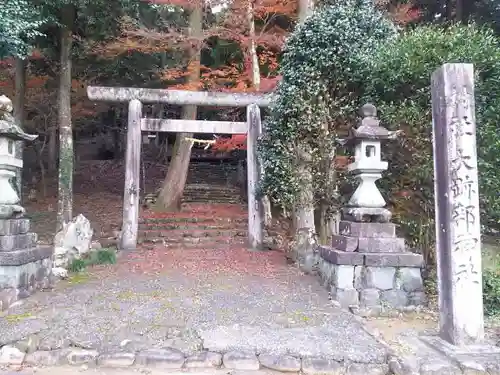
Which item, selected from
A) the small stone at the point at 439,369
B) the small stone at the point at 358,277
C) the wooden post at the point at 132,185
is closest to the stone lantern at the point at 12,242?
the wooden post at the point at 132,185

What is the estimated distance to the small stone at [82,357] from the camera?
3.91 meters

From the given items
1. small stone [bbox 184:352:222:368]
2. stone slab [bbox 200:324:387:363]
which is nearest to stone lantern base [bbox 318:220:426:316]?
stone slab [bbox 200:324:387:363]

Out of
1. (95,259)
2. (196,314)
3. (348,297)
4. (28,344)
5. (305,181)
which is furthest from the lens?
(95,259)

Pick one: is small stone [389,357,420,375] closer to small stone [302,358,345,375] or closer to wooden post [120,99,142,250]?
small stone [302,358,345,375]

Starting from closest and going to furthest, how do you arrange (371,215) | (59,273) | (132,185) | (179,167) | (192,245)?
(371,215), (59,273), (132,185), (192,245), (179,167)

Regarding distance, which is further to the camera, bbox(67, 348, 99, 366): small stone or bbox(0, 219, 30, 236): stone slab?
bbox(0, 219, 30, 236): stone slab

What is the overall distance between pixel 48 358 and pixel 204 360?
1.50m

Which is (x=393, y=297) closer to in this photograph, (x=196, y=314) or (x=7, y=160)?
(x=196, y=314)

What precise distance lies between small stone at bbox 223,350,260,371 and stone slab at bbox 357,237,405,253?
2.47 metres

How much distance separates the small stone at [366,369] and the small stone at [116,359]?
202 centimetres

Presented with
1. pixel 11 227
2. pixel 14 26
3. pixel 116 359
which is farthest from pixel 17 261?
pixel 14 26

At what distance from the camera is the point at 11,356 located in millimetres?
3947

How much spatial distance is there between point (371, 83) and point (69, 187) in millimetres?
8263

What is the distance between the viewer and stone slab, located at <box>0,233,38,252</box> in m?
5.54
